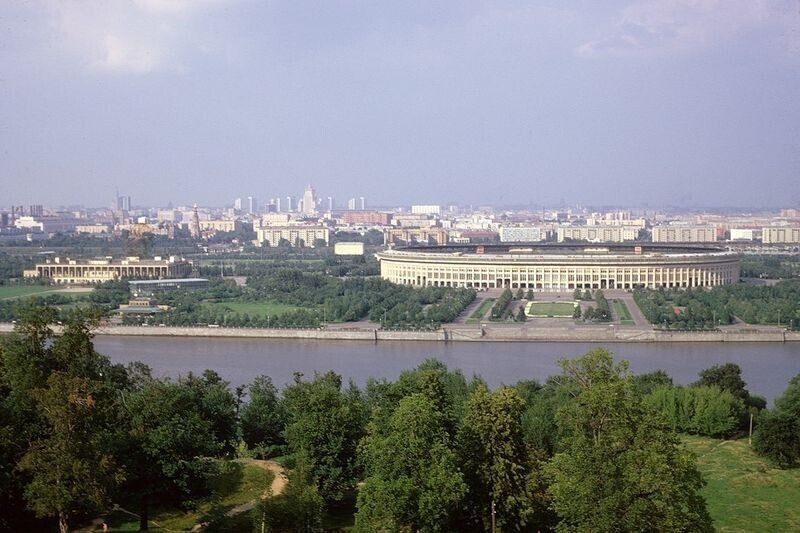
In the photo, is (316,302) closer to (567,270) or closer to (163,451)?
(567,270)

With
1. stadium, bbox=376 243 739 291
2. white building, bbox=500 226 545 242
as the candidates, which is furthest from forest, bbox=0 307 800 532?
white building, bbox=500 226 545 242

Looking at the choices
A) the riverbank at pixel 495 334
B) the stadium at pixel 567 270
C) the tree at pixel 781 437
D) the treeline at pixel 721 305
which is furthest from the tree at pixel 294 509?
the stadium at pixel 567 270

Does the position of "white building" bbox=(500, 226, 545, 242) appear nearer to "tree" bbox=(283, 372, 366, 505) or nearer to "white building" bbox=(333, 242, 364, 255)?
"white building" bbox=(333, 242, 364, 255)

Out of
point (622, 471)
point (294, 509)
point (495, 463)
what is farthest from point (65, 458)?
point (622, 471)

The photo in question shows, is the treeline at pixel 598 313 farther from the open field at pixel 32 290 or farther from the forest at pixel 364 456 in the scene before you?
the open field at pixel 32 290

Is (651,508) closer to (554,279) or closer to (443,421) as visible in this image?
(443,421)
